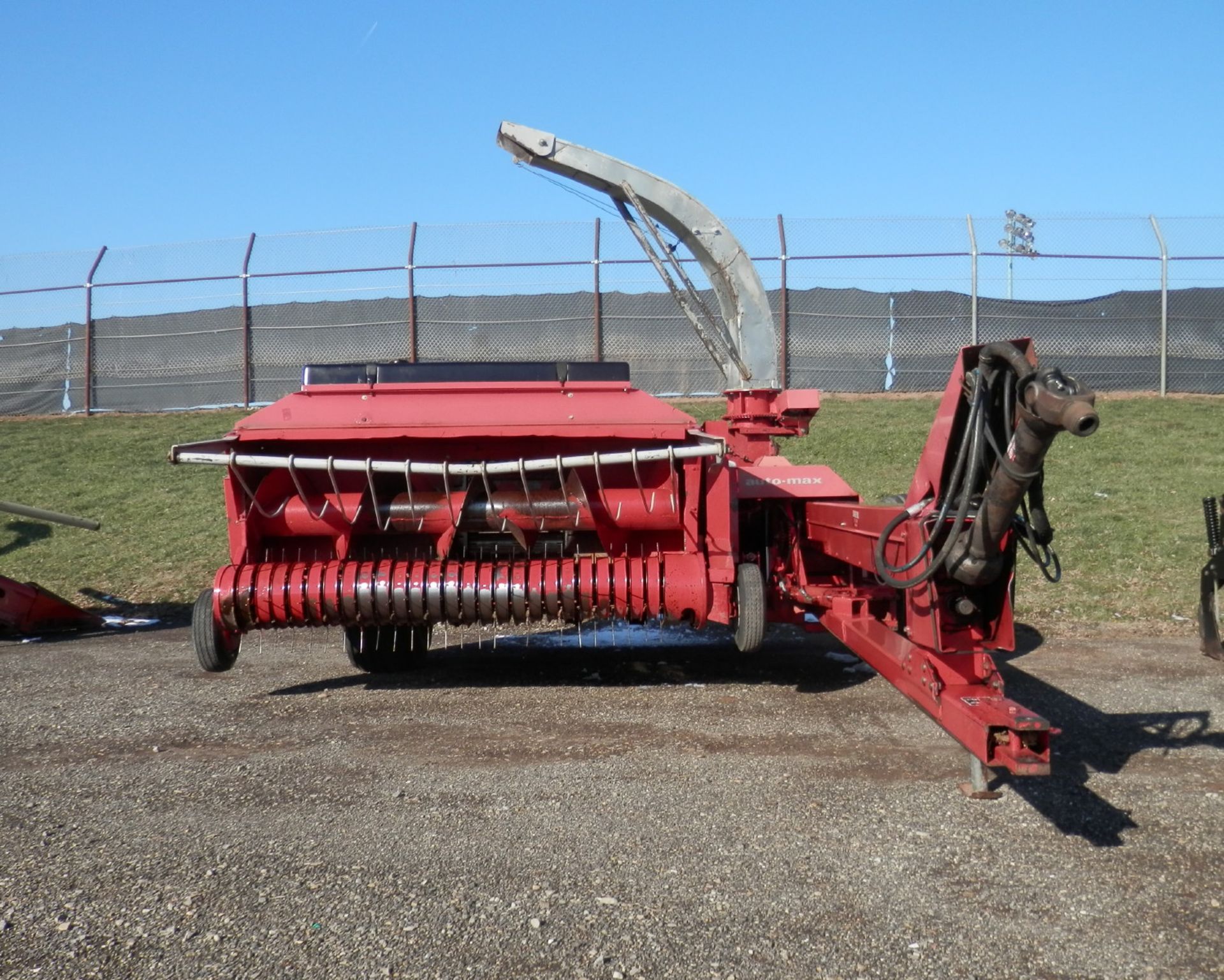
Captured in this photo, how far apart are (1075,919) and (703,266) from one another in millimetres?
6189

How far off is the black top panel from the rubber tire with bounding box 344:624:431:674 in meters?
1.55

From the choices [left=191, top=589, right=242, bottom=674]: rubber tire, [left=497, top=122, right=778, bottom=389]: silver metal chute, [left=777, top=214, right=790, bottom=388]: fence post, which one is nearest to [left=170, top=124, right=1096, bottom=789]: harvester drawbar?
[left=191, top=589, right=242, bottom=674]: rubber tire

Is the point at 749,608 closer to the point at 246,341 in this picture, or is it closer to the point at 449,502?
the point at 449,502

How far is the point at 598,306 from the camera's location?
15.9m

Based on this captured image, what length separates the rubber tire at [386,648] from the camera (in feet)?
22.1

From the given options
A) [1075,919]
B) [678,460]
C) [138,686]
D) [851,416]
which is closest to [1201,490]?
[851,416]

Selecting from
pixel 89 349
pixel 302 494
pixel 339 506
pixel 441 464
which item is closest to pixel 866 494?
pixel 441 464

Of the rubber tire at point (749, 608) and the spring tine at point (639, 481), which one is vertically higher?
the spring tine at point (639, 481)

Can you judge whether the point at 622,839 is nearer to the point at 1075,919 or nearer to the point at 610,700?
the point at 1075,919

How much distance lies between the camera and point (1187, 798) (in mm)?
4176

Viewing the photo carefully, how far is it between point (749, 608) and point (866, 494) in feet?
20.7

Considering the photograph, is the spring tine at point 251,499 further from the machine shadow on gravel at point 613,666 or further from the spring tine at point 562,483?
the spring tine at point 562,483

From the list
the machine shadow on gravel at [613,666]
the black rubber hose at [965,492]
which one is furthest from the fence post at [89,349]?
the black rubber hose at [965,492]

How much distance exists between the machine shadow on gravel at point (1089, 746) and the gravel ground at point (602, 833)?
19 millimetres
